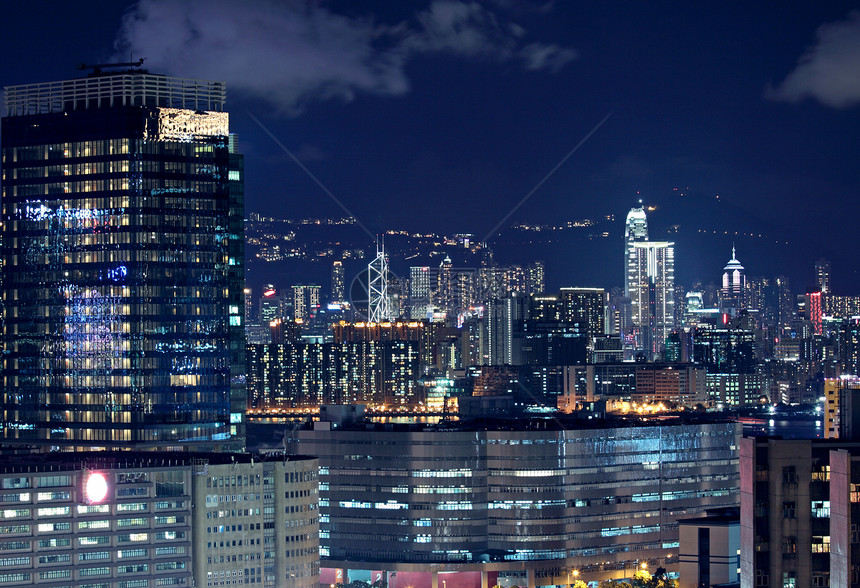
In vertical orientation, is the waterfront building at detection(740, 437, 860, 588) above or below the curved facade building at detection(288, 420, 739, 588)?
above

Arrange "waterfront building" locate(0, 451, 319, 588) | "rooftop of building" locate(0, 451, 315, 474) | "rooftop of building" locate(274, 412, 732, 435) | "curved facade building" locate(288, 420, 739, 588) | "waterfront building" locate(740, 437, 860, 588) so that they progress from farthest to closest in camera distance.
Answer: "rooftop of building" locate(274, 412, 732, 435) → "curved facade building" locate(288, 420, 739, 588) → "rooftop of building" locate(0, 451, 315, 474) → "waterfront building" locate(0, 451, 319, 588) → "waterfront building" locate(740, 437, 860, 588)

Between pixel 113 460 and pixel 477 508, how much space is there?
2430cm

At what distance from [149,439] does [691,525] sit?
39.1m

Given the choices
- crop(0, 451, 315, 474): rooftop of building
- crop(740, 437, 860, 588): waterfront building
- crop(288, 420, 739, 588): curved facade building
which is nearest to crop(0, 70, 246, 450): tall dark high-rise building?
crop(288, 420, 739, 588): curved facade building

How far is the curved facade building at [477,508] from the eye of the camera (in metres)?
106

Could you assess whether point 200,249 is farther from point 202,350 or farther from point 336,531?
point 336,531

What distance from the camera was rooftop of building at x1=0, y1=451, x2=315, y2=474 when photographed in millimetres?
84125

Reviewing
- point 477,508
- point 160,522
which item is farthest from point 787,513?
point 477,508

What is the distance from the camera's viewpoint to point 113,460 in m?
90.1

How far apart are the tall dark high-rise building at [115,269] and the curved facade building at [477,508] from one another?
408 inches

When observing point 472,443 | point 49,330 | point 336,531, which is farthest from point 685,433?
point 49,330

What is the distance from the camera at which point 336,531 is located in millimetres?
107250

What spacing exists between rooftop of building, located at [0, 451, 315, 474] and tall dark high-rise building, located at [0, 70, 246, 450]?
63.7 ft

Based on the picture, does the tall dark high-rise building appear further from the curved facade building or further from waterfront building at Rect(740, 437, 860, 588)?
waterfront building at Rect(740, 437, 860, 588)
